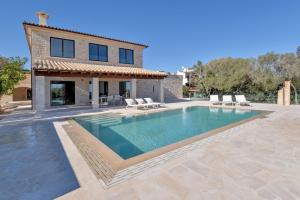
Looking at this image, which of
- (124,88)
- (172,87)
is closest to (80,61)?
(124,88)

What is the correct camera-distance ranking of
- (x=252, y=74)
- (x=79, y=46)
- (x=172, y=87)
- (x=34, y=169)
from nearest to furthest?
(x=34, y=169)
(x=79, y=46)
(x=252, y=74)
(x=172, y=87)

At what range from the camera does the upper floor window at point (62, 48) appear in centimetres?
1598

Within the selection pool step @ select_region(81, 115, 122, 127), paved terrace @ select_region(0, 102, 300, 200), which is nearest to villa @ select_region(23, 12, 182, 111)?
pool step @ select_region(81, 115, 122, 127)

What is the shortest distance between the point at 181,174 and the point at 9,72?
53.7 ft

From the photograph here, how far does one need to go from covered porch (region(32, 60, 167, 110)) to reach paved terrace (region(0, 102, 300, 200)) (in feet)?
26.3

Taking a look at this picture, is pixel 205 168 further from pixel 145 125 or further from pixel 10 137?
pixel 10 137

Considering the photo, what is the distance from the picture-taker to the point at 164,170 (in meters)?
4.00

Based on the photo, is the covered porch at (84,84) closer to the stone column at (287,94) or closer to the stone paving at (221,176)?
the stone paving at (221,176)

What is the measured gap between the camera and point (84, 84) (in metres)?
18.3

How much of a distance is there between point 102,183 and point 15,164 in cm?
279

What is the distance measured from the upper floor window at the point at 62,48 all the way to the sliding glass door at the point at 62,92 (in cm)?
282

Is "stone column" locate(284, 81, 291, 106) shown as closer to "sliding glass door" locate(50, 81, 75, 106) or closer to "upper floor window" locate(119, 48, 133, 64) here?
"upper floor window" locate(119, 48, 133, 64)

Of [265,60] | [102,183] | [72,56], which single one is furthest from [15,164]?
[265,60]

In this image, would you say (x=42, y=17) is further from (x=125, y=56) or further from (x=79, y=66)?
(x=125, y=56)
